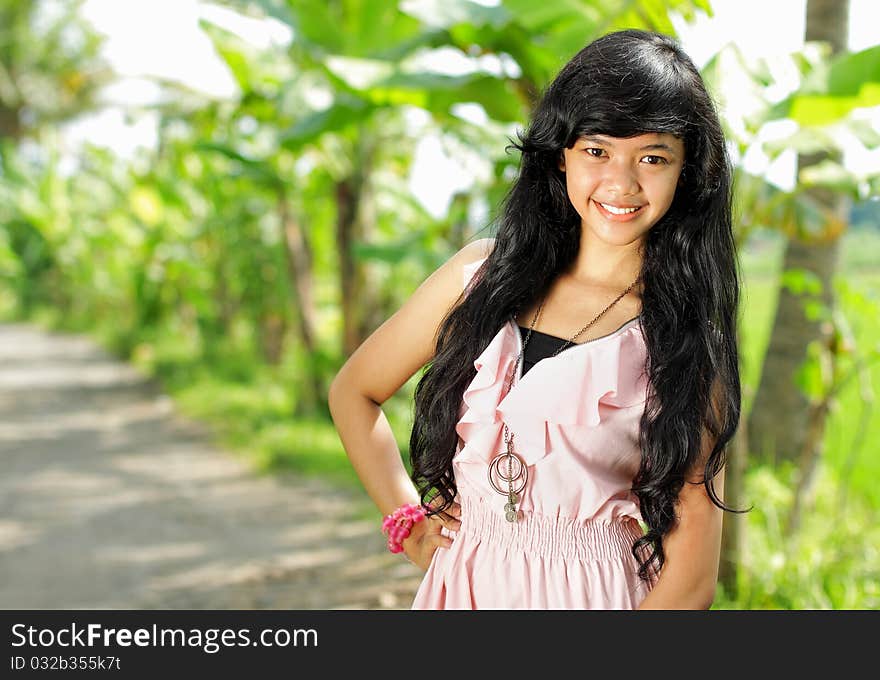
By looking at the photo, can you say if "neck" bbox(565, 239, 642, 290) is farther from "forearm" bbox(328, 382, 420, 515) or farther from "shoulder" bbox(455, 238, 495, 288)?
"forearm" bbox(328, 382, 420, 515)

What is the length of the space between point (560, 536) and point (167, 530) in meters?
3.80

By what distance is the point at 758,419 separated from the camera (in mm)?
5148

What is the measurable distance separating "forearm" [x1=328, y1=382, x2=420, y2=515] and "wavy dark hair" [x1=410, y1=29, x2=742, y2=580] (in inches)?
5.4

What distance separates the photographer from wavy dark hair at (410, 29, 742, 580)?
1.52 meters

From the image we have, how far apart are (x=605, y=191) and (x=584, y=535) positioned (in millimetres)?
543

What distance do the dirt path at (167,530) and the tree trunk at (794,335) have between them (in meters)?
2.00

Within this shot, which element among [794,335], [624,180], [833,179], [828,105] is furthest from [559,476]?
[794,335]

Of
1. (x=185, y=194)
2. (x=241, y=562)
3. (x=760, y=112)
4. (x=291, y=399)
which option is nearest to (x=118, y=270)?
(x=185, y=194)

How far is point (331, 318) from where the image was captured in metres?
10.4

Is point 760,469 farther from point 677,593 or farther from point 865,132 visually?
point 677,593

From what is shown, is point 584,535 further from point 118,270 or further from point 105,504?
point 118,270

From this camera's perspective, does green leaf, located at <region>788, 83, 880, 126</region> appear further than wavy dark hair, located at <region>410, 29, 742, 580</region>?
Yes

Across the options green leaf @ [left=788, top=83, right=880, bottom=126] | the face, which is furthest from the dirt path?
the face

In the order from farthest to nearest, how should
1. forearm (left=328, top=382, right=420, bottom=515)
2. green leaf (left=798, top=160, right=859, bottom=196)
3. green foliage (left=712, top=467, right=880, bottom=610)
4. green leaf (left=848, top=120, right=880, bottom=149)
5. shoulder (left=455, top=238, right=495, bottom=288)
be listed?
green foliage (left=712, top=467, right=880, bottom=610) → green leaf (left=798, top=160, right=859, bottom=196) → green leaf (left=848, top=120, right=880, bottom=149) → forearm (left=328, top=382, right=420, bottom=515) → shoulder (left=455, top=238, right=495, bottom=288)
